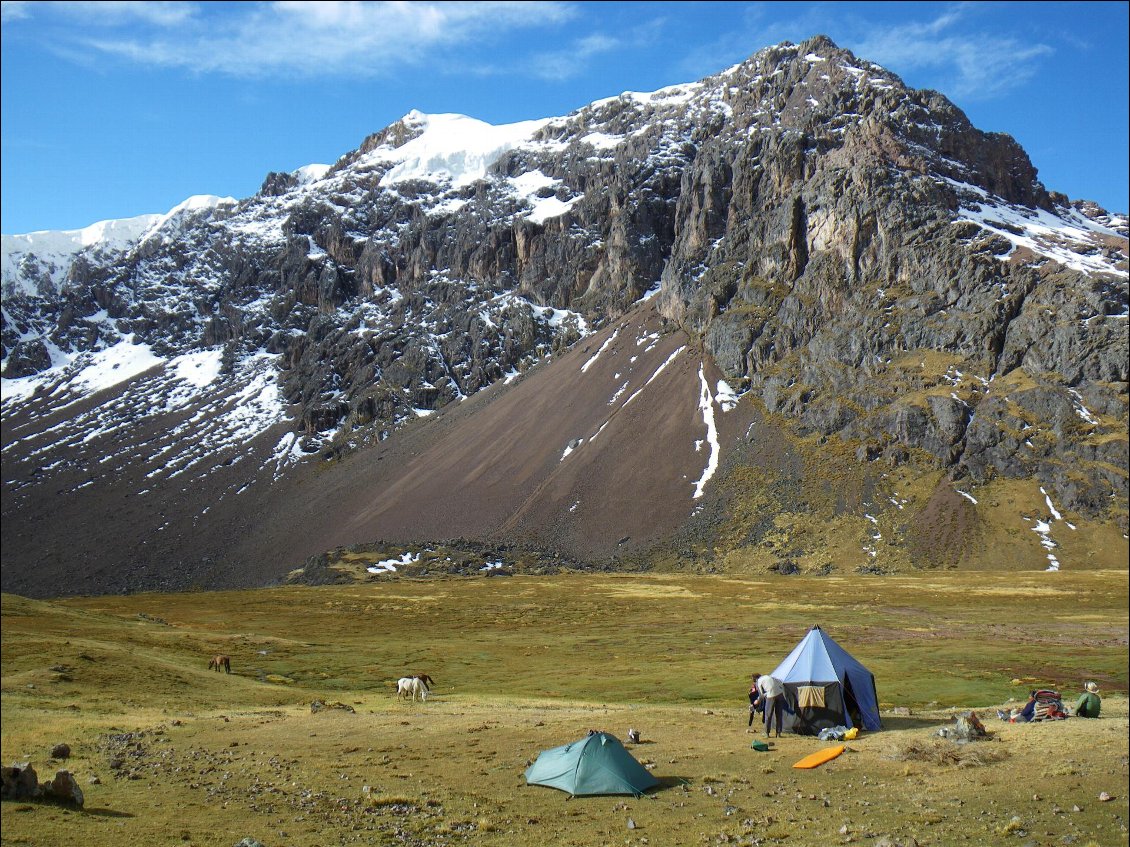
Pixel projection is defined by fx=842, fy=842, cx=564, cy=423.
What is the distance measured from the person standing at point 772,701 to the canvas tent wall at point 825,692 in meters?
0.43

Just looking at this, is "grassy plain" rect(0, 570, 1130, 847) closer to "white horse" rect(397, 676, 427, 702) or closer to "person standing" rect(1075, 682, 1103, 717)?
"person standing" rect(1075, 682, 1103, 717)

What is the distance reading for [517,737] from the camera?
106ft

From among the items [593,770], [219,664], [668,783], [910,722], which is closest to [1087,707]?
[910,722]

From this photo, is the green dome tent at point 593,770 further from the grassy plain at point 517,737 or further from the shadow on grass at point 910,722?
the shadow on grass at point 910,722

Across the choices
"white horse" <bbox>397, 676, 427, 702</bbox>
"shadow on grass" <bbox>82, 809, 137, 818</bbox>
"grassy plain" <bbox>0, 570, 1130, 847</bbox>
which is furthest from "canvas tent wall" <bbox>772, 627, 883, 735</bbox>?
"shadow on grass" <bbox>82, 809, 137, 818</bbox>

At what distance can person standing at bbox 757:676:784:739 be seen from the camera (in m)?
34.1

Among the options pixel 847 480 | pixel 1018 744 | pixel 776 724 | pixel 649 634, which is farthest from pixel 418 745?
pixel 847 480

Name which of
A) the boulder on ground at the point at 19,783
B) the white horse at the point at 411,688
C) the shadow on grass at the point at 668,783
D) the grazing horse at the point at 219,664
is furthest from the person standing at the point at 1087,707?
the grazing horse at the point at 219,664

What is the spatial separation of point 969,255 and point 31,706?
18824 cm

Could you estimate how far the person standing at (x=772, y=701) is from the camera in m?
34.1

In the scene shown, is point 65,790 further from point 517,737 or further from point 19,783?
point 517,737

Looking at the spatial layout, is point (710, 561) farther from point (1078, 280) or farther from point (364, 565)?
point (1078, 280)

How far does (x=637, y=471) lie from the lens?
6845 inches

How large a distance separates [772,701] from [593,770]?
1172cm
